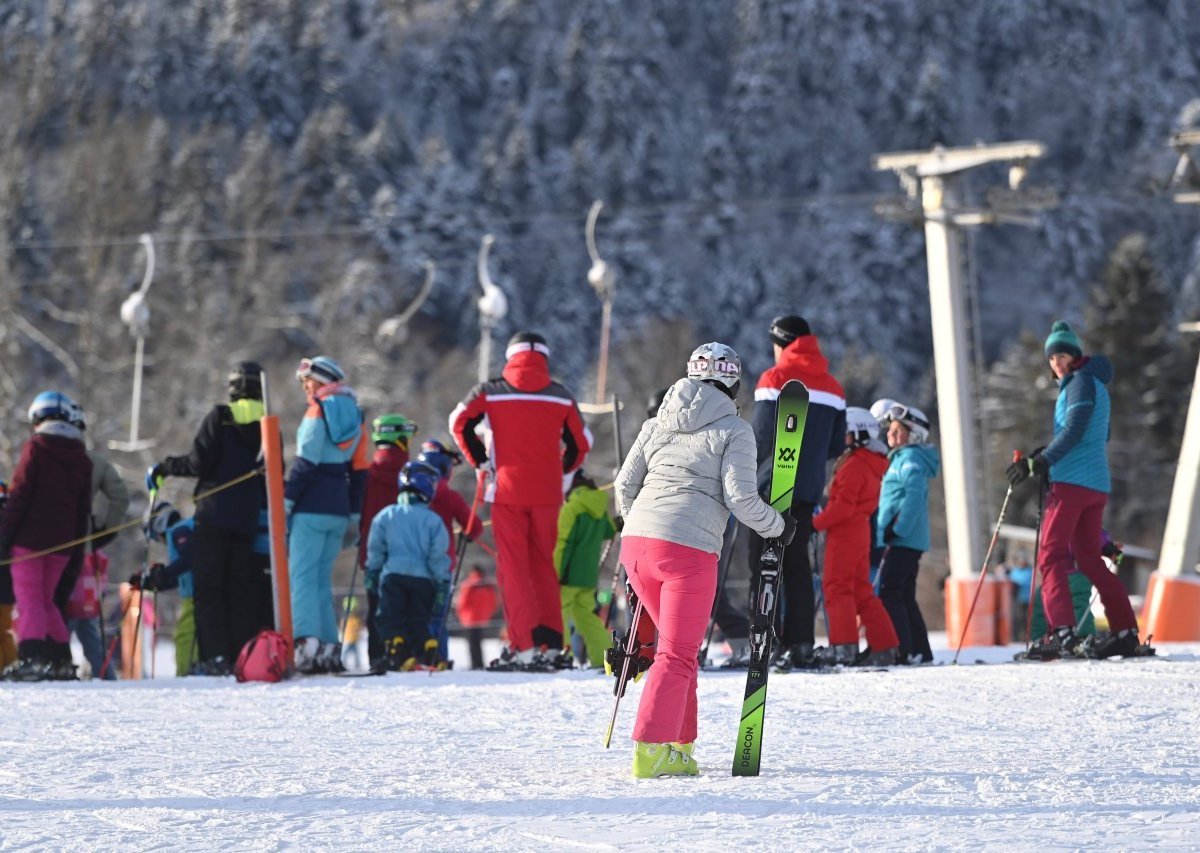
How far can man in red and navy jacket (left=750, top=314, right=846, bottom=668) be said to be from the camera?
9414mm

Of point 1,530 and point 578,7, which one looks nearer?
point 1,530

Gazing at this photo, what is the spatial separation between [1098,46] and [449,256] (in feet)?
313

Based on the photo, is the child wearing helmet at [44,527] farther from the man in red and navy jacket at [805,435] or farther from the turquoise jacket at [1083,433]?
the turquoise jacket at [1083,433]

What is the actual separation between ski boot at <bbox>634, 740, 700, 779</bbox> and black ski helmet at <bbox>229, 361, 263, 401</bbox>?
507cm

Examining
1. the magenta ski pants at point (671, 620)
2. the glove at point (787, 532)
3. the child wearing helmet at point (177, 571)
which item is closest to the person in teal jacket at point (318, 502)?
the child wearing helmet at point (177, 571)

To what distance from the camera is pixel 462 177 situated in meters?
124

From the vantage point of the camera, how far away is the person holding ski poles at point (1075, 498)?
9.95 meters

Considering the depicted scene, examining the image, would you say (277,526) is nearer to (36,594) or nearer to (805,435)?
(36,594)

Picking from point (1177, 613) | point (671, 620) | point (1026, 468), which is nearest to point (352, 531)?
point (1026, 468)

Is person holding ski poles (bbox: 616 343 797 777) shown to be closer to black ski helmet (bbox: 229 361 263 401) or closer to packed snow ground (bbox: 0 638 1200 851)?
packed snow ground (bbox: 0 638 1200 851)

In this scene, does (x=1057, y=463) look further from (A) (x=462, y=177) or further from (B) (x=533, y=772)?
(A) (x=462, y=177)

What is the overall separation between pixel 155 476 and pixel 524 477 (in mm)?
2633

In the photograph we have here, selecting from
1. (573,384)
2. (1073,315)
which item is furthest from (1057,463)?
(1073,315)

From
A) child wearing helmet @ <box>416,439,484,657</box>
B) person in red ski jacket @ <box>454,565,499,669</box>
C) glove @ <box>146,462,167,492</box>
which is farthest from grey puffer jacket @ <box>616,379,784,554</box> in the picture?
person in red ski jacket @ <box>454,565,499,669</box>
